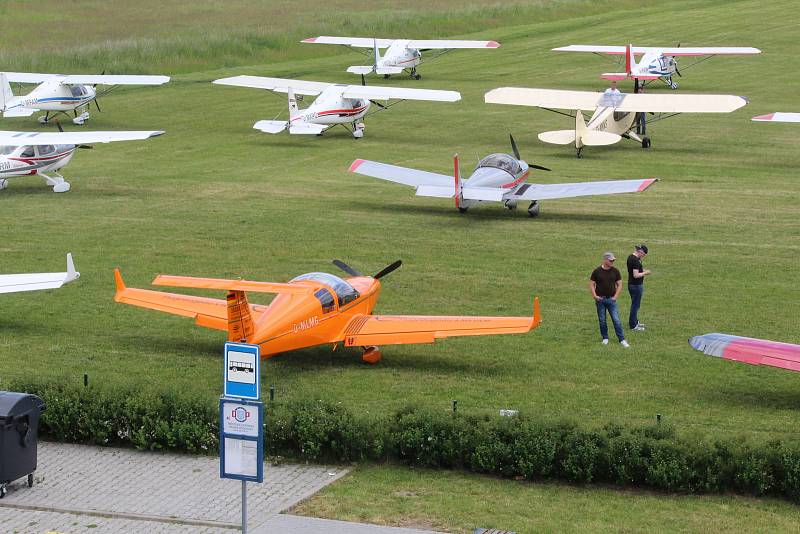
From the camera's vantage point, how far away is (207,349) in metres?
17.6

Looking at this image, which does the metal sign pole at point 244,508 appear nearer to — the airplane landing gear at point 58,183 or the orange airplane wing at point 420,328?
the orange airplane wing at point 420,328

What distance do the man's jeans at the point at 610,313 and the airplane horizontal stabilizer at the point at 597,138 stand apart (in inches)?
688

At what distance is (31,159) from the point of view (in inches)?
1190

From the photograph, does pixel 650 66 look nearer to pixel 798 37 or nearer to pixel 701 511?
pixel 798 37

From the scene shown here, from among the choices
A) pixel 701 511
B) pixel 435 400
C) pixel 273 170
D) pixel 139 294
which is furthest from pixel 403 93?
pixel 701 511

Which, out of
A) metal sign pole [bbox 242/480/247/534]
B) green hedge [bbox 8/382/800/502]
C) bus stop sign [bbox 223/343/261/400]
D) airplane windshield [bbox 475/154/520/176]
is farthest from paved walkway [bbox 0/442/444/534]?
airplane windshield [bbox 475/154/520/176]

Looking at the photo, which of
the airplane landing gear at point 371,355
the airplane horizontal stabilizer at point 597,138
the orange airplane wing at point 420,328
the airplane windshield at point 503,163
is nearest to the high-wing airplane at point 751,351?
the orange airplane wing at point 420,328

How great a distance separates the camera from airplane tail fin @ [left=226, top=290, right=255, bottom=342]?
48.7 feet

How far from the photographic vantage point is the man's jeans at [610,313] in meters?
17.3

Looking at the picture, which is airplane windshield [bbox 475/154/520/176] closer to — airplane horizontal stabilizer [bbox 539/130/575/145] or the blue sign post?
airplane horizontal stabilizer [bbox 539/130/575/145]

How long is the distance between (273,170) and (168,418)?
68.1 ft

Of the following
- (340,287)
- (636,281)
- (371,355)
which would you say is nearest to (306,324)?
(340,287)

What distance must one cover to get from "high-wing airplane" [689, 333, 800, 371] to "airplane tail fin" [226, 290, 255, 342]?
18.1 feet

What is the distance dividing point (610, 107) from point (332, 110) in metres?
8.77
